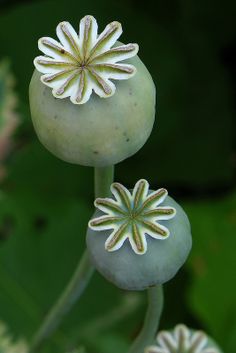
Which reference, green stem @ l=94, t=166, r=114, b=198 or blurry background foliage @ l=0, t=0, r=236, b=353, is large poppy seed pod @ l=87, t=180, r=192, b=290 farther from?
blurry background foliage @ l=0, t=0, r=236, b=353

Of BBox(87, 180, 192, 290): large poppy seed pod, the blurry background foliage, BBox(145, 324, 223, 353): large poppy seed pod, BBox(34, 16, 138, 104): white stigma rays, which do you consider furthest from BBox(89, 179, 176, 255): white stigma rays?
the blurry background foliage

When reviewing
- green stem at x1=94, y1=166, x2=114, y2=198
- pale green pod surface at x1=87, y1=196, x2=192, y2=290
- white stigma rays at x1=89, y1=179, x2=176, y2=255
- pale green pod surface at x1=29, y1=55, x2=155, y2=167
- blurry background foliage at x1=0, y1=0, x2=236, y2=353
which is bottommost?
blurry background foliage at x1=0, y1=0, x2=236, y2=353

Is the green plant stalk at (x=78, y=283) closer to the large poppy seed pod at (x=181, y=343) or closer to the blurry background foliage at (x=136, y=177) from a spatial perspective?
the large poppy seed pod at (x=181, y=343)

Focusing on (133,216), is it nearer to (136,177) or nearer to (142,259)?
(142,259)

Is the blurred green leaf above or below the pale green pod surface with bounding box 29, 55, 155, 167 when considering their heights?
below

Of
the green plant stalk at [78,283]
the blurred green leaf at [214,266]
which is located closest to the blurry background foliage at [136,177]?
the blurred green leaf at [214,266]

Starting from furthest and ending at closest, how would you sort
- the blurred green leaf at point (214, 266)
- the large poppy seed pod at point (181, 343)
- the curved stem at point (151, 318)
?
the blurred green leaf at point (214, 266), the large poppy seed pod at point (181, 343), the curved stem at point (151, 318)

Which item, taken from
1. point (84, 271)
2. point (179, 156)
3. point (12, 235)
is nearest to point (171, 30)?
point (179, 156)

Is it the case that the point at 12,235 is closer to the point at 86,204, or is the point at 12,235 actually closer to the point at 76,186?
the point at 86,204
